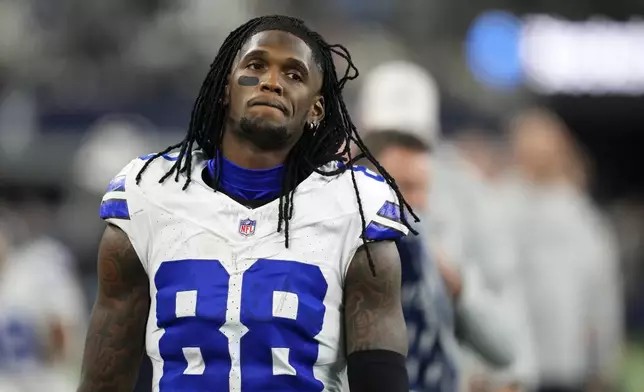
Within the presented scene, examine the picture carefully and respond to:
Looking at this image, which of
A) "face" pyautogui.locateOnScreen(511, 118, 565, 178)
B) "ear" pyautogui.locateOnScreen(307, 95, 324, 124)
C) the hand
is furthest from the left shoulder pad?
"face" pyautogui.locateOnScreen(511, 118, 565, 178)

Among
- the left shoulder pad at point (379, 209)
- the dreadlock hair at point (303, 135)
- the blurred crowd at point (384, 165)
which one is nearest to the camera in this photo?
the left shoulder pad at point (379, 209)

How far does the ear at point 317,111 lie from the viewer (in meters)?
3.94

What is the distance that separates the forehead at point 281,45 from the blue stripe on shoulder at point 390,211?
0.38 metres

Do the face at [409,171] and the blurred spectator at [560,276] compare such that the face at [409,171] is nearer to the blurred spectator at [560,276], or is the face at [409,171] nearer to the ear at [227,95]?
the ear at [227,95]

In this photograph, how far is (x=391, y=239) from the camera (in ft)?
12.6

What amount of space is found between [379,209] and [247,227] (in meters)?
0.32

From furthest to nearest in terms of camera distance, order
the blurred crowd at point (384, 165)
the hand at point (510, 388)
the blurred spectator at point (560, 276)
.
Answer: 1. the blurred spectator at point (560, 276)
2. the blurred crowd at point (384, 165)
3. the hand at point (510, 388)

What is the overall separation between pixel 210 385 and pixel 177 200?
468mm

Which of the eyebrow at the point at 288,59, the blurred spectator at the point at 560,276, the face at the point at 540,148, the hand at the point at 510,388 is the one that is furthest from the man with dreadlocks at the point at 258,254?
the face at the point at 540,148

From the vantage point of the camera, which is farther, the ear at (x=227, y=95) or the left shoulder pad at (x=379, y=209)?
the ear at (x=227, y=95)

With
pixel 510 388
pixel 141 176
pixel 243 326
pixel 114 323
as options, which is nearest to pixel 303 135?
pixel 141 176

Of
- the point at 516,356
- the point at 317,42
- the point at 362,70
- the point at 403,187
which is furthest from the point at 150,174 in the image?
the point at 362,70

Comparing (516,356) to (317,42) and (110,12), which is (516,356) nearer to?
(317,42)

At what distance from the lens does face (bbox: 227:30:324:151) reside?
3.79m
